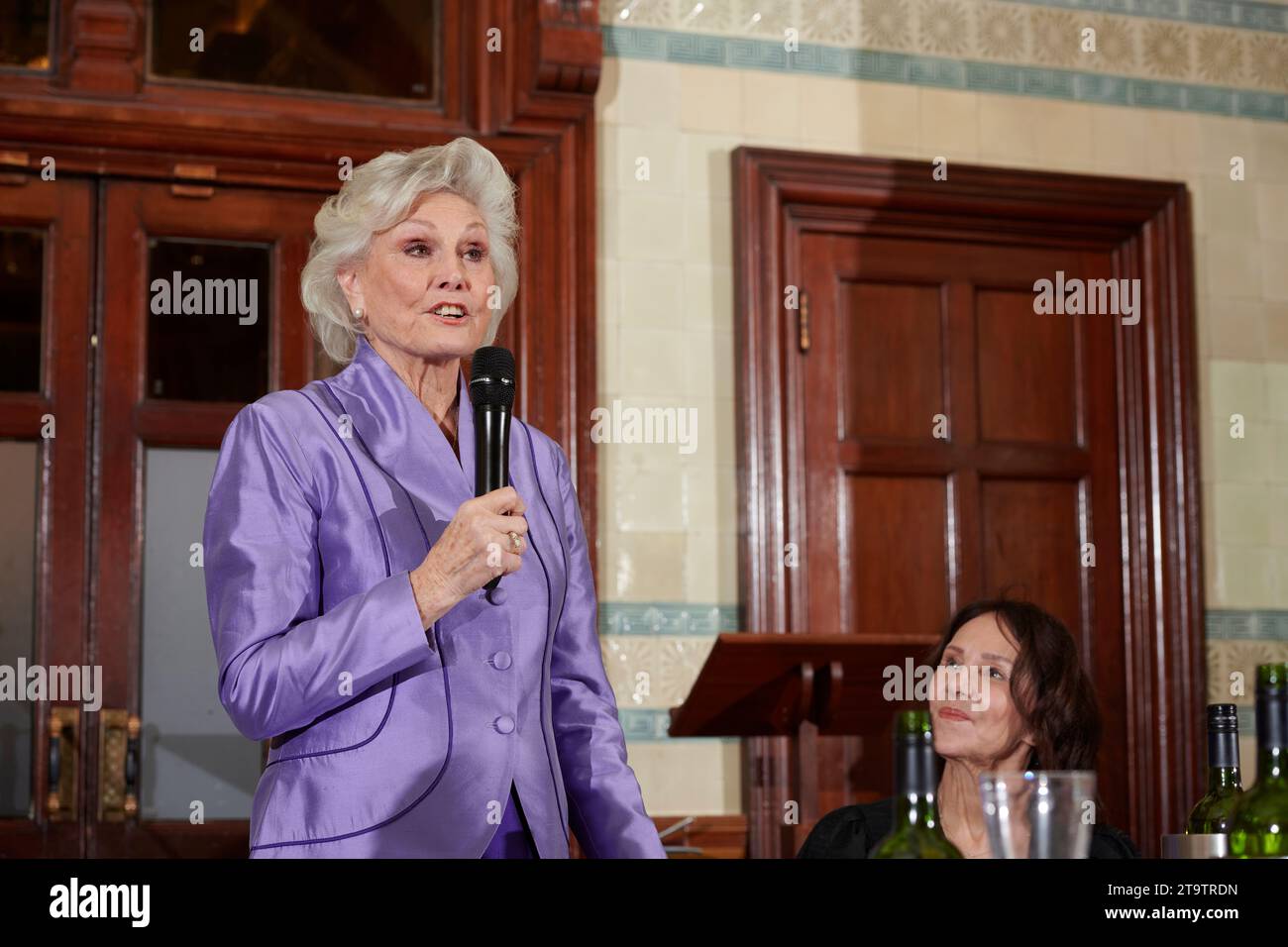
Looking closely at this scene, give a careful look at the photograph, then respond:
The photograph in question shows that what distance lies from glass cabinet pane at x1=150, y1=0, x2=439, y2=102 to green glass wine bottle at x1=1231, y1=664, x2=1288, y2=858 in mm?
3563

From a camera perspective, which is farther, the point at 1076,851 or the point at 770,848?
the point at 770,848

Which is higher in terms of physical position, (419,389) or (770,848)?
(419,389)

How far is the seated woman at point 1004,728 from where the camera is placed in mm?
2580

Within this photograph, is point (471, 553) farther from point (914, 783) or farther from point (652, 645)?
point (652, 645)

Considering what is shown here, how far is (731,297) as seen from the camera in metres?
4.71

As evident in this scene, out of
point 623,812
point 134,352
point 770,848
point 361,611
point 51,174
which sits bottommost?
point 770,848

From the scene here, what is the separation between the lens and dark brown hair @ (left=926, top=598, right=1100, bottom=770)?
263cm

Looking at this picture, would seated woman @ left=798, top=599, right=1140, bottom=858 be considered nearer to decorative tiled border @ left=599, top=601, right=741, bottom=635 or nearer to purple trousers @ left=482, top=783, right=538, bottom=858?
purple trousers @ left=482, top=783, right=538, bottom=858

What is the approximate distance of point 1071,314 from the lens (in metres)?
5.09

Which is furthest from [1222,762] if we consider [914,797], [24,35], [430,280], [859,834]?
[24,35]

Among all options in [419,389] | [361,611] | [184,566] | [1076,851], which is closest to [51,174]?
[184,566]

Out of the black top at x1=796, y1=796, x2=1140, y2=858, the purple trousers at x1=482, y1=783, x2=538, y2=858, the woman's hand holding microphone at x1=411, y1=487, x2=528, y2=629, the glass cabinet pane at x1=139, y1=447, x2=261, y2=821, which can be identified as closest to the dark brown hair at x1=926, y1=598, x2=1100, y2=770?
the black top at x1=796, y1=796, x2=1140, y2=858

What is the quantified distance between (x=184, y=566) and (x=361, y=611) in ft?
8.51
